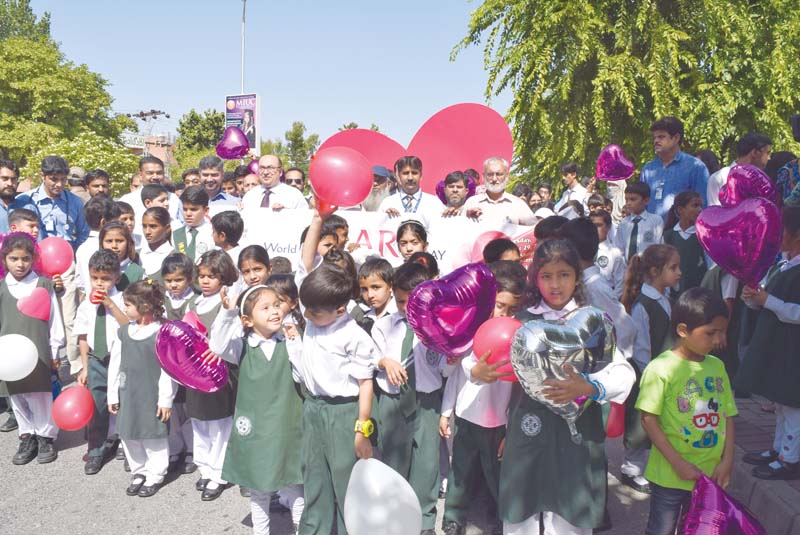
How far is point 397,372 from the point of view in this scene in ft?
9.25

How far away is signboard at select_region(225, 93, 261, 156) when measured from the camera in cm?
1712

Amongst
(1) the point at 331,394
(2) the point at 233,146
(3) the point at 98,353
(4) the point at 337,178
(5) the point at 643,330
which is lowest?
(3) the point at 98,353

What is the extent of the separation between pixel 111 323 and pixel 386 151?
4.68 m

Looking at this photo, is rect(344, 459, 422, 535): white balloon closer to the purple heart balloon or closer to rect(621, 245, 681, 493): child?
rect(621, 245, 681, 493): child

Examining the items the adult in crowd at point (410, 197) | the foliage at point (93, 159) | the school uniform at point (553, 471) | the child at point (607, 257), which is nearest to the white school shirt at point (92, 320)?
the adult in crowd at point (410, 197)

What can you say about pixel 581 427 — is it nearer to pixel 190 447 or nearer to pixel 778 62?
pixel 190 447

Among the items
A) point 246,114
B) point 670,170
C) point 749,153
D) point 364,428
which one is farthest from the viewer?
point 246,114

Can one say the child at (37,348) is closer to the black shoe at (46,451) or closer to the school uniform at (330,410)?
the black shoe at (46,451)

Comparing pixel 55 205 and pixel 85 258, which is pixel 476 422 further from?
pixel 55 205

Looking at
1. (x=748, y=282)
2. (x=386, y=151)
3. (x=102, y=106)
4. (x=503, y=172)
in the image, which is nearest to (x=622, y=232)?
(x=503, y=172)

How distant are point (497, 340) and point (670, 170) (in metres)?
3.88

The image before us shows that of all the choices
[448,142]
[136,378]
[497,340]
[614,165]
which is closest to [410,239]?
[497,340]

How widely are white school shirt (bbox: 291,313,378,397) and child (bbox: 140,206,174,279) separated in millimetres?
2286

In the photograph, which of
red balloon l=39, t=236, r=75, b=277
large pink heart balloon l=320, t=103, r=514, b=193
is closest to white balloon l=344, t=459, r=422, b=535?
red balloon l=39, t=236, r=75, b=277
